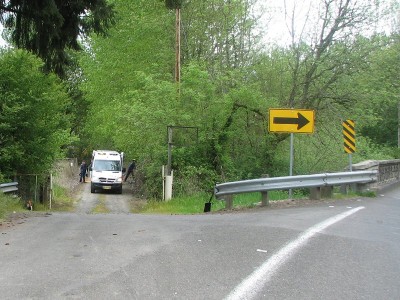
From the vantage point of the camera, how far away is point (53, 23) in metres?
10.0

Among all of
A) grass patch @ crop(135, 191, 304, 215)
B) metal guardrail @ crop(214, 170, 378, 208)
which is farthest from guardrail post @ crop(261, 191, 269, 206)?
grass patch @ crop(135, 191, 304, 215)

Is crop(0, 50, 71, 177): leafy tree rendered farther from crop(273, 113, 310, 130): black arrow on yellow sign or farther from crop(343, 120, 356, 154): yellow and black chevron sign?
crop(343, 120, 356, 154): yellow and black chevron sign

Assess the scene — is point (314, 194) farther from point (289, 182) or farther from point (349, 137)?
point (349, 137)

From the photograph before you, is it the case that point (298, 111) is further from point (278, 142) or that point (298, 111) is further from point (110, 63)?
point (110, 63)

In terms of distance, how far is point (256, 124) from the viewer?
19.7 metres

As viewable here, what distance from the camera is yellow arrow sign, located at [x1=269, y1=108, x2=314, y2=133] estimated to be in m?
13.5

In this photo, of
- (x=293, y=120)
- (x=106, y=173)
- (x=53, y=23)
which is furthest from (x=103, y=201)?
(x=53, y=23)

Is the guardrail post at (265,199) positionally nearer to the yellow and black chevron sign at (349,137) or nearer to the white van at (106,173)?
the yellow and black chevron sign at (349,137)

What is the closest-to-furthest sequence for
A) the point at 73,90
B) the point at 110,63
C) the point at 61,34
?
the point at 61,34, the point at 110,63, the point at 73,90

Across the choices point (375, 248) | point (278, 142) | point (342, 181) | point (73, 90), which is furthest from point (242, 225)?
point (73, 90)

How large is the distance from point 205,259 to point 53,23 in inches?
252

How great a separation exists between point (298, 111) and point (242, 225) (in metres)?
5.94

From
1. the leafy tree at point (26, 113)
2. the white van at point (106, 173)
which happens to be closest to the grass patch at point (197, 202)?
the leafy tree at point (26, 113)

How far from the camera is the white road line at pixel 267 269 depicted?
478 cm
